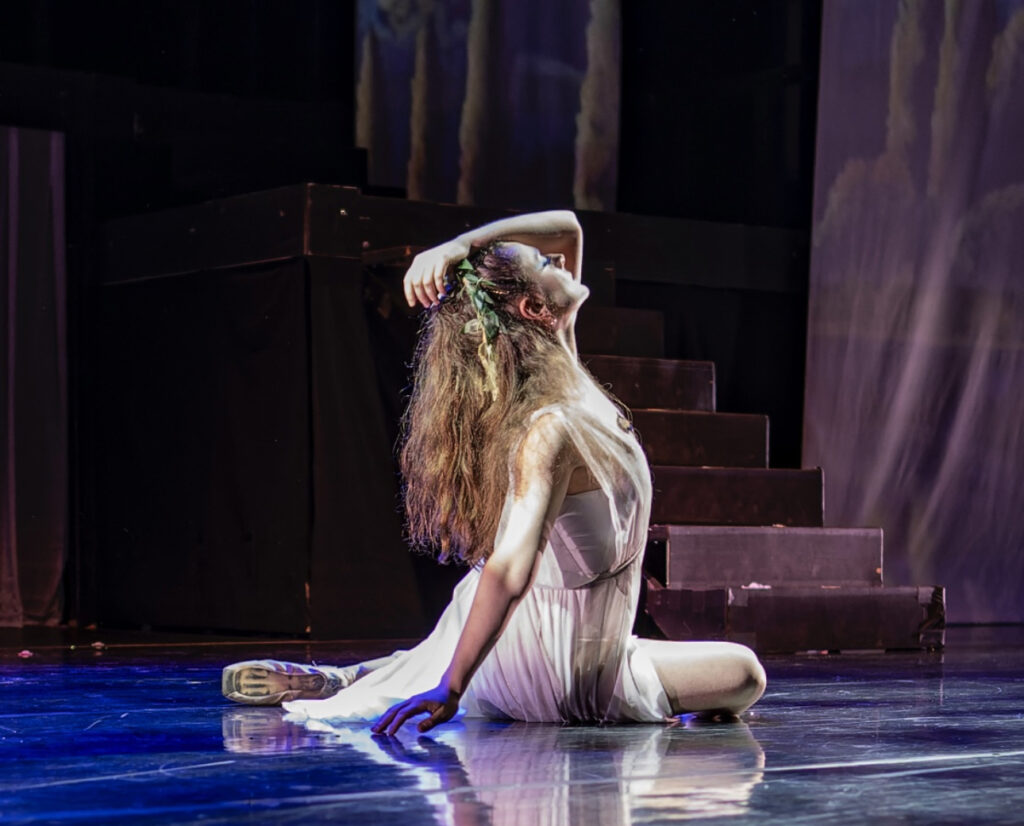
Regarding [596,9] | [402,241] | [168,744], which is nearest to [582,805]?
[168,744]

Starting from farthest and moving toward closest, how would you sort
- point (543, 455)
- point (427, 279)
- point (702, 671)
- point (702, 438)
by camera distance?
point (702, 438) → point (702, 671) → point (427, 279) → point (543, 455)

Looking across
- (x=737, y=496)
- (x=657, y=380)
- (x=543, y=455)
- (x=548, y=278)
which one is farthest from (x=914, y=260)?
(x=543, y=455)

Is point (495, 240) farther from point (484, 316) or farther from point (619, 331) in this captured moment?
point (619, 331)

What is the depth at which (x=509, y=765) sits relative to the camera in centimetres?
221

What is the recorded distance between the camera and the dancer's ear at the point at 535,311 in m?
2.72

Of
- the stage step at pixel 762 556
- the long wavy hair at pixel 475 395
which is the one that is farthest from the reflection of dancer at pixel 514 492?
the stage step at pixel 762 556

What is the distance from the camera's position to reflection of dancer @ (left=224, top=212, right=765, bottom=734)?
2643mm

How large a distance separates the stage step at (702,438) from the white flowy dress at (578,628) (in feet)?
9.31

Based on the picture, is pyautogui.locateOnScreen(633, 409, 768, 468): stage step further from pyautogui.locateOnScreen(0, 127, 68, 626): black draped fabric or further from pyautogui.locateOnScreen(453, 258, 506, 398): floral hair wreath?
pyautogui.locateOnScreen(453, 258, 506, 398): floral hair wreath

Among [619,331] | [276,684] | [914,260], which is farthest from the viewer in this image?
[914,260]

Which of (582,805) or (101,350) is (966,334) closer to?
(101,350)

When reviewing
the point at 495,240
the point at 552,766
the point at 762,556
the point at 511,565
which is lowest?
the point at 762,556

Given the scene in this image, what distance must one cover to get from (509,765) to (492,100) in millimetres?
4976

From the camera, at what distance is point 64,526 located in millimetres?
6191
